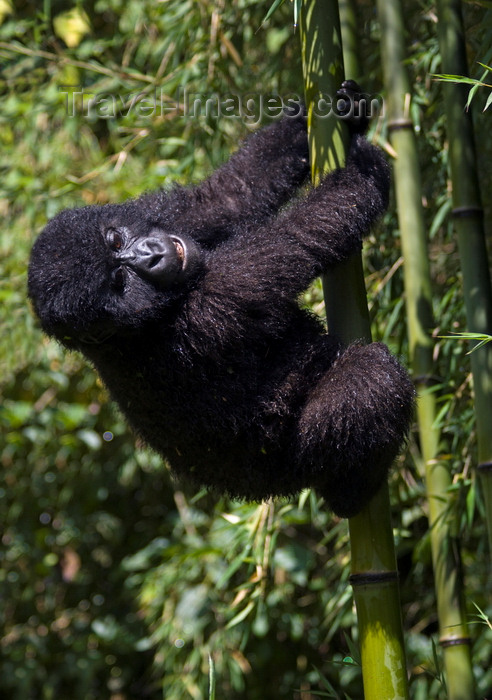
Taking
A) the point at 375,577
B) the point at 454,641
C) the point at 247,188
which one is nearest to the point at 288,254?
the point at 247,188

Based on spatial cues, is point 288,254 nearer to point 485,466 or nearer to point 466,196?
point 466,196

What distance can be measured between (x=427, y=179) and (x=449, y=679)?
1877mm

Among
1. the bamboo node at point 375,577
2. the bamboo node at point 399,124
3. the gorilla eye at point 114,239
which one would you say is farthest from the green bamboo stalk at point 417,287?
the gorilla eye at point 114,239

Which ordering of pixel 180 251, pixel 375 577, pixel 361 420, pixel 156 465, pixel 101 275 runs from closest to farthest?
1. pixel 375 577
2. pixel 361 420
3. pixel 101 275
4. pixel 180 251
5. pixel 156 465

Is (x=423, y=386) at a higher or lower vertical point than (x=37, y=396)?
higher

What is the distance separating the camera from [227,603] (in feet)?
13.2

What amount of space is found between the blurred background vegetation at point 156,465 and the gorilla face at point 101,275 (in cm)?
91

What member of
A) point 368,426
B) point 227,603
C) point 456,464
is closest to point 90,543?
point 227,603

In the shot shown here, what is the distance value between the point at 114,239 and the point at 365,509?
101 centimetres

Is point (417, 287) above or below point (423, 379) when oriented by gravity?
above

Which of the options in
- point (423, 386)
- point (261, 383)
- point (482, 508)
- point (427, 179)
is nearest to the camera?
point (261, 383)

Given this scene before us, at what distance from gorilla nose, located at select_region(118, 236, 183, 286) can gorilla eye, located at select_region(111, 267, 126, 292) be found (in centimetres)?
3

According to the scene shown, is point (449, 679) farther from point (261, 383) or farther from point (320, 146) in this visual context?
point (320, 146)

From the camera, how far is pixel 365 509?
1953mm
